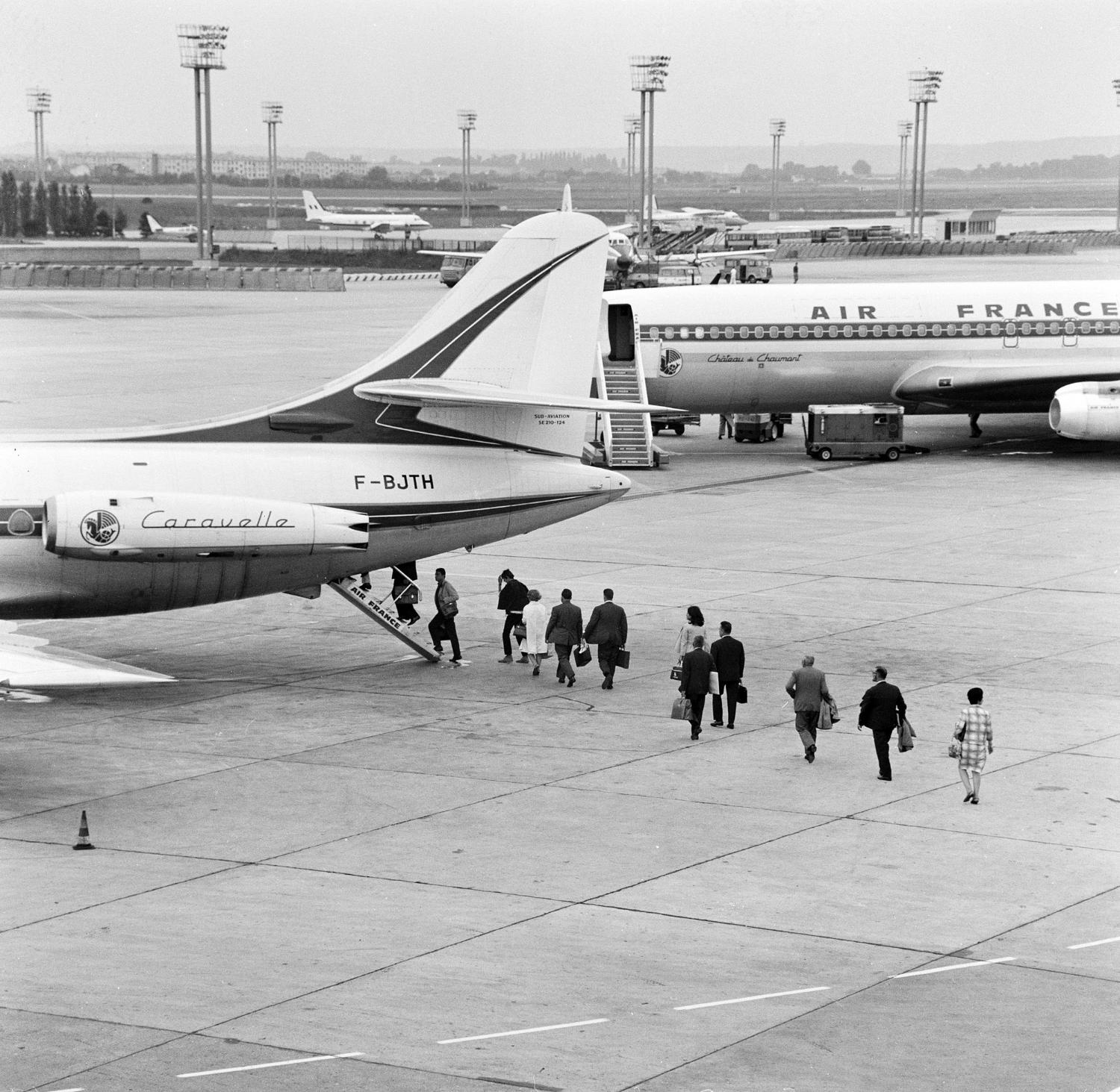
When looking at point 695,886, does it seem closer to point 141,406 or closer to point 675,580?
point 675,580

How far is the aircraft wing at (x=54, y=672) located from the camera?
63.2 ft

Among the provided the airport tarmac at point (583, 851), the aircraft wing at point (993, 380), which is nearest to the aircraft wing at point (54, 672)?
the airport tarmac at point (583, 851)

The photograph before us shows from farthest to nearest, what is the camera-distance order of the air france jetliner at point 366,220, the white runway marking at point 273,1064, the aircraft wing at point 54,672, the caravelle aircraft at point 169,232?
the air france jetliner at point 366,220, the caravelle aircraft at point 169,232, the aircraft wing at point 54,672, the white runway marking at point 273,1064

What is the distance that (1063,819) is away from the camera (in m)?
18.7

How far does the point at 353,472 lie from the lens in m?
24.5

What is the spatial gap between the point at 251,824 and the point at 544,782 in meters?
3.32

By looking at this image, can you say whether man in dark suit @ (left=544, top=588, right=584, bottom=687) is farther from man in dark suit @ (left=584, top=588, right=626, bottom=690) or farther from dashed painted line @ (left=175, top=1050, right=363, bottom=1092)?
dashed painted line @ (left=175, top=1050, right=363, bottom=1092)

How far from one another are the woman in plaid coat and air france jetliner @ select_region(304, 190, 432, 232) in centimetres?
15787

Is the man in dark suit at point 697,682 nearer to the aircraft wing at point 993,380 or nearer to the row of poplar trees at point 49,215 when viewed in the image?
Answer: the aircraft wing at point 993,380

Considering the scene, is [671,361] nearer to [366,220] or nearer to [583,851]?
[583,851]

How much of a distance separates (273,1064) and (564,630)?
12.1 meters

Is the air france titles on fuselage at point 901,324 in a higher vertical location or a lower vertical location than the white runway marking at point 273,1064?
higher

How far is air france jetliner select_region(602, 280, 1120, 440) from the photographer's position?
4522 centimetres

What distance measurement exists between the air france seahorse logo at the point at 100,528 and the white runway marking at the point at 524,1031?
36.7ft
